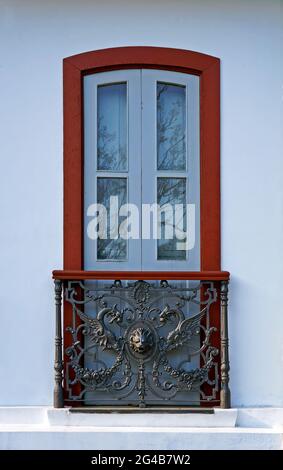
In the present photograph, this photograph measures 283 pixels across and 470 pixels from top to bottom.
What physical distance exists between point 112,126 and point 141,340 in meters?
1.72

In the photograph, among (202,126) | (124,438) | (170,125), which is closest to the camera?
(124,438)

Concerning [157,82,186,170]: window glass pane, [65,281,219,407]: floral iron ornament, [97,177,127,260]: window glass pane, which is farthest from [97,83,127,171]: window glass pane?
[65,281,219,407]: floral iron ornament

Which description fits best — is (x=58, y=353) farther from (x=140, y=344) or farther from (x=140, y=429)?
(x=140, y=429)

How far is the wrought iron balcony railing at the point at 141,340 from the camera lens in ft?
16.4

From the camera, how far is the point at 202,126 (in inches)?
205

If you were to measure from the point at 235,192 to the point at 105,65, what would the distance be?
1438 millimetres

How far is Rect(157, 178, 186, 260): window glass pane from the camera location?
5.25 m

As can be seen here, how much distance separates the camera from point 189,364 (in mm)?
5148

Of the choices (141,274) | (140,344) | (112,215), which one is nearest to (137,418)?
(140,344)

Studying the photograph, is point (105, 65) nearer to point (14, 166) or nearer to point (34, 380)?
point (14, 166)

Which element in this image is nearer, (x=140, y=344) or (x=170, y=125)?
(x=140, y=344)

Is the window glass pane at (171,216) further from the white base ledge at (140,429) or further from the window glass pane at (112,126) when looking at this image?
the white base ledge at (140,429)

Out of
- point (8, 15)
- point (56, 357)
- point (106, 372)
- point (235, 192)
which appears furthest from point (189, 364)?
point (8, 15)

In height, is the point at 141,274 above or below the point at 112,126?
below
